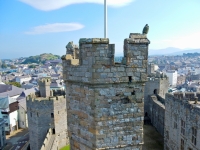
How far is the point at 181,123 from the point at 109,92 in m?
13.9

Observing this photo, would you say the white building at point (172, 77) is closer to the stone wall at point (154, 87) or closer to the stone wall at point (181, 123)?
the stone wall at point (154, 87)

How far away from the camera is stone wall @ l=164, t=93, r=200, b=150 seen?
592 inches

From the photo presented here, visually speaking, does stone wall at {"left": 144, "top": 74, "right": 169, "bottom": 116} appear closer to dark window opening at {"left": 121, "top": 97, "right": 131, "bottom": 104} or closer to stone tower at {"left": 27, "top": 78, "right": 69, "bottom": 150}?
stone tower at {"left": 27, "top": 78, "right": 69, "bottom": 150}

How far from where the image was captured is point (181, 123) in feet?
56.6

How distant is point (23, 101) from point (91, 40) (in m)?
37.7

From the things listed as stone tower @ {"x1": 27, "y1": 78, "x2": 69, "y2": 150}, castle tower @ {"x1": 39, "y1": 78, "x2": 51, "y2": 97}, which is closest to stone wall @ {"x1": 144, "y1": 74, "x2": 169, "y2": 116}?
stone tower @ {"x1": 27, "y1": 78, "x2": 69, "y2": 150}

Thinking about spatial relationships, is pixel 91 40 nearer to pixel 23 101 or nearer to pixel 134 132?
pixel 134 132

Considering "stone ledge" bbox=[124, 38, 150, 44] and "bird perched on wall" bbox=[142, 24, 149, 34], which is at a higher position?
"bird perched on wall" bbox=[142, 24, 149, 34]

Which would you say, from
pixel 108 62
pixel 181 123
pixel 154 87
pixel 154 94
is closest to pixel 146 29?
pixel 108 62

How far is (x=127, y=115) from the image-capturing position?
6059 mm

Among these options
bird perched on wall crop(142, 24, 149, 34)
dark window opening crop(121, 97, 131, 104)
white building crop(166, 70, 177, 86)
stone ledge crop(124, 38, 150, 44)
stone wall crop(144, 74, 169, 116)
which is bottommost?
white building crop(166, 70, 177, 86)

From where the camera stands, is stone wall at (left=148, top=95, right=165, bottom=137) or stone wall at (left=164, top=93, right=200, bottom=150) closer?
stone wall at (left=164, top=93, right=200, bottom=150)

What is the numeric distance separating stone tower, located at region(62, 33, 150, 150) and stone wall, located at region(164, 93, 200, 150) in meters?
10.7

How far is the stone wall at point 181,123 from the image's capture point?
15035 millimetres
